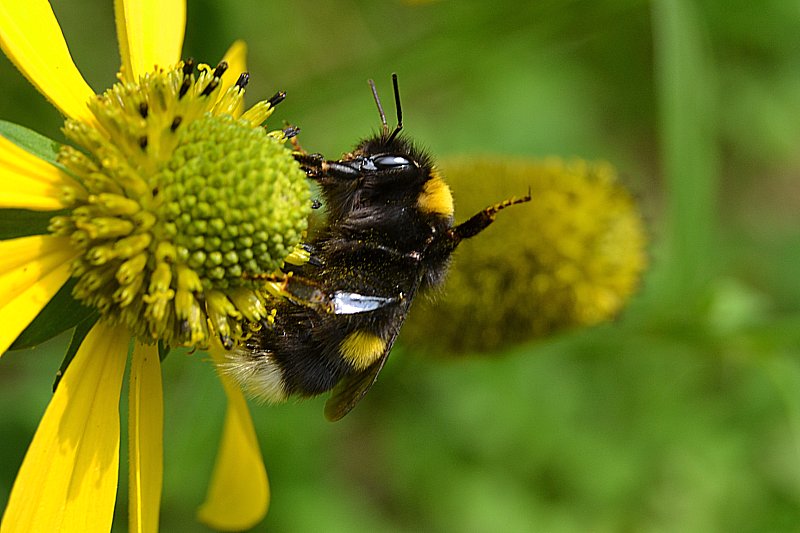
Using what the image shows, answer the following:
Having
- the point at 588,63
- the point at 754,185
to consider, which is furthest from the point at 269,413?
the point at 754,185

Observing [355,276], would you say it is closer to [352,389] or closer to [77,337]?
[352,389]

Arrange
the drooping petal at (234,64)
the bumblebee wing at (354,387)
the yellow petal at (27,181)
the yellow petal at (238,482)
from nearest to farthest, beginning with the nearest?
the yellow petal at (27,181), the bumblebee wing at (354,387), the yellow petal at (238,482), the drooping petal at (234,64)

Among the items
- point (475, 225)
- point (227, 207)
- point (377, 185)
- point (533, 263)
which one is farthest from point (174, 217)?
point (533, 263)

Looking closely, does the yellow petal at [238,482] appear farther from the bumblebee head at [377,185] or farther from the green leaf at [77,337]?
the bumblebee head at [377,185]

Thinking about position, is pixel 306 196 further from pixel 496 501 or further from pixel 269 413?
pixel 496 501

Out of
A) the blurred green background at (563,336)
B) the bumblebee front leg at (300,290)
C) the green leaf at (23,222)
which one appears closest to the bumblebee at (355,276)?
the bumblebee front leg at (300,290)

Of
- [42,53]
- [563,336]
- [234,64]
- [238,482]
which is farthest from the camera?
[563,336]
